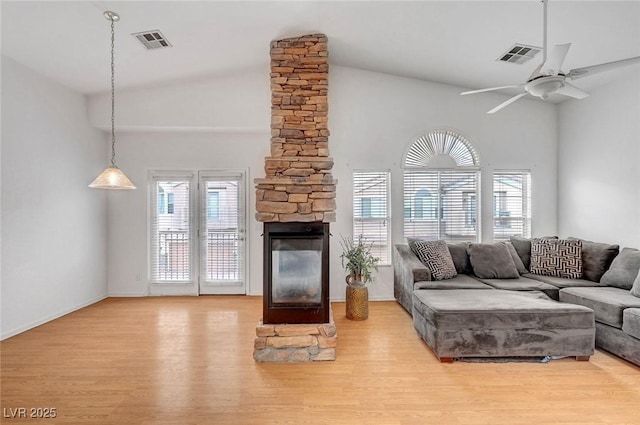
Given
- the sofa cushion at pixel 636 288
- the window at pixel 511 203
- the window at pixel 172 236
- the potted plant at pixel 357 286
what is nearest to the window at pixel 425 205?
the window at pixel 511 203

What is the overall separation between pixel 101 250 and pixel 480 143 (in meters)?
6.24

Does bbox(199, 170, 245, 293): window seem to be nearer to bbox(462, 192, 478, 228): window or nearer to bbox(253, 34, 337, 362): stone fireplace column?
bbox(253, 34, 337, 362): stone fireplace column

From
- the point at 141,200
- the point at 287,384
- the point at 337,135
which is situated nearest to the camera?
the point at 287,384

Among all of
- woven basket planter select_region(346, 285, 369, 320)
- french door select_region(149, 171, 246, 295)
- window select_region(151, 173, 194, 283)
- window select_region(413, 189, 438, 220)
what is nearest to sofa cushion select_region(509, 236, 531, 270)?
window select_region(413, 189, 438, 220)

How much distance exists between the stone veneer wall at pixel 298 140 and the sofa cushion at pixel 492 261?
7.72 feet

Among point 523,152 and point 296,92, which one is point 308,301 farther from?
point 523,152

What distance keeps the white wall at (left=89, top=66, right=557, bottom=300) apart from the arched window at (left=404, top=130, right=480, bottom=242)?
150 millimetres

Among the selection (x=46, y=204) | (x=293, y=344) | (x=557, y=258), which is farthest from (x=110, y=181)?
(x=557, y=258)

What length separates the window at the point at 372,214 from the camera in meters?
5.01

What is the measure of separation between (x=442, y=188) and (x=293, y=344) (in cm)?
343

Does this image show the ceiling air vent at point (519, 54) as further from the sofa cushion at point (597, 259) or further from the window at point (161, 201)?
the window at point (161, 201)

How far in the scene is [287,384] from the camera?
8.45 feet

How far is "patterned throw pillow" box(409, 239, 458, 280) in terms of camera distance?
13.4 ft

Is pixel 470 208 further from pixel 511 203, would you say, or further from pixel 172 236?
pixel 172 236
